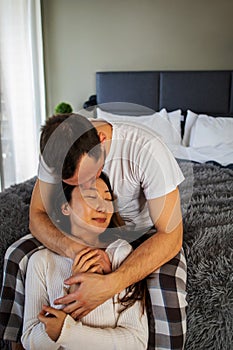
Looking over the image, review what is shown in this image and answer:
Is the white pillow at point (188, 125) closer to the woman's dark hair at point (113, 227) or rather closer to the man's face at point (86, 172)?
the woman's dark hair at point (113, 227)

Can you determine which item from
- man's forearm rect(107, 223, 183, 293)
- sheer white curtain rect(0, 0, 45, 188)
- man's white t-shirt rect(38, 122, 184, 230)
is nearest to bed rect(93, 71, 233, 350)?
man's forearm rect(107, 223, 183, 293)

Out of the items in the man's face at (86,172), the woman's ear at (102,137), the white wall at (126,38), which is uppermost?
the white wall at (126,38)

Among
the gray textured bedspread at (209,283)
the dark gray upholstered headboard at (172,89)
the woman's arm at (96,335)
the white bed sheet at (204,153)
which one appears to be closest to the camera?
the woman's arm at (96,335)

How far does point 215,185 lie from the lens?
188 cm

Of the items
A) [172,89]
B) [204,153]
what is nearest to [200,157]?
[204,153]

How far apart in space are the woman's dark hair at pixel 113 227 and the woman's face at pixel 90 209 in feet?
0.08

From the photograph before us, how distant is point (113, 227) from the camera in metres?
1.17

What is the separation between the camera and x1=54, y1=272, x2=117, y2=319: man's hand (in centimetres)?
93

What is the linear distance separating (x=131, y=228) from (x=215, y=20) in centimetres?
250

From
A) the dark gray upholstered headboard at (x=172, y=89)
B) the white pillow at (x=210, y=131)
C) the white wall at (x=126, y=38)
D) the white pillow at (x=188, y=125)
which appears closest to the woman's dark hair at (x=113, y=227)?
the white pillow at (x=210, y=131)

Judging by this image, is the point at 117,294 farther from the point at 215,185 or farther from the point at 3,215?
the point at 215,185

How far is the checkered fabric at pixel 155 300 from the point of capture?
37.9 inches

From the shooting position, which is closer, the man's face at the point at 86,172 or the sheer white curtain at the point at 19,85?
the man's face at the point at 86,172

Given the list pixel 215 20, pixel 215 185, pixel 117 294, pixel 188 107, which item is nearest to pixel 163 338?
pixel 117 294
